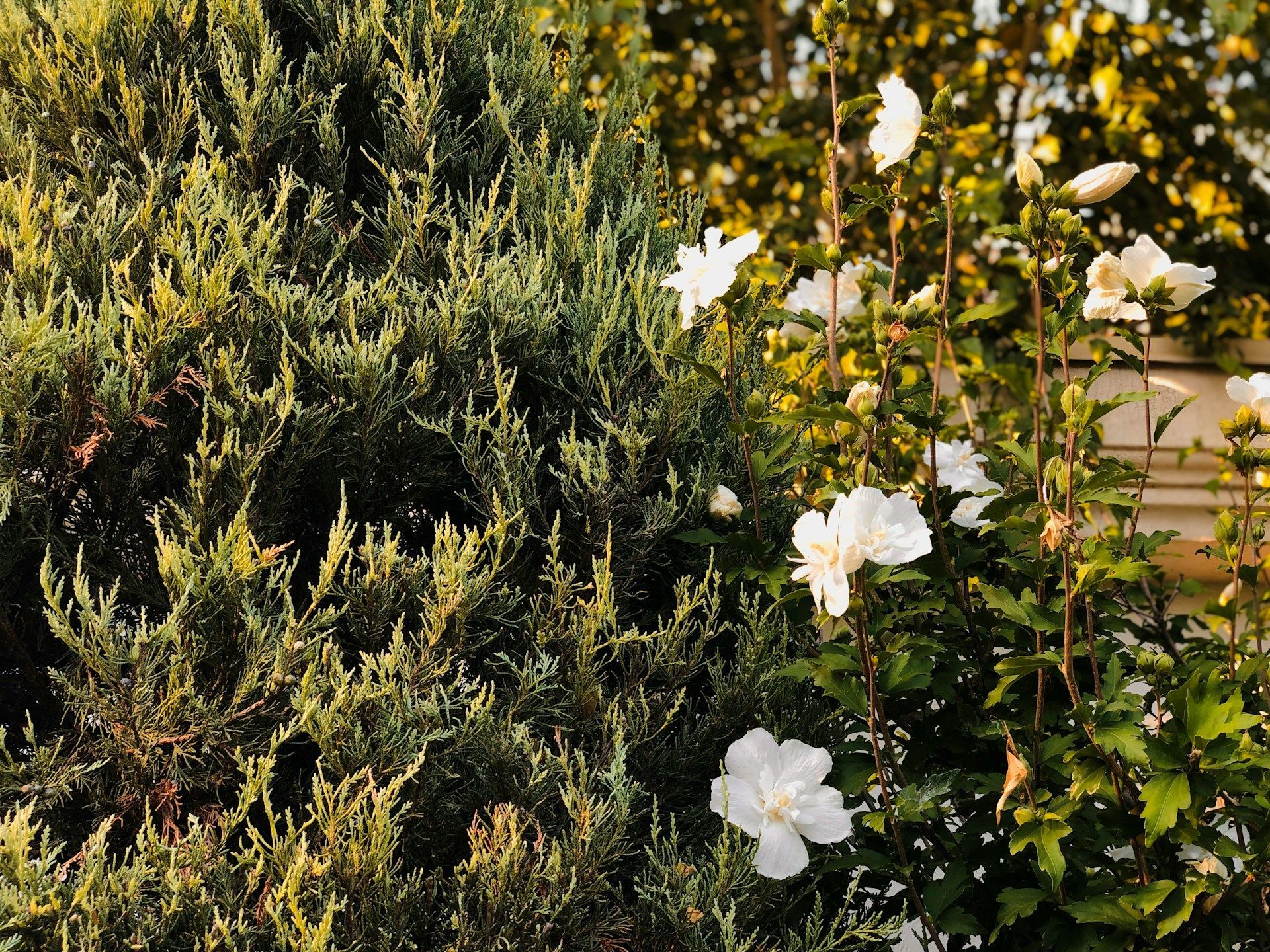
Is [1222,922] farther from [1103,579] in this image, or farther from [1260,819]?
[1103,579]

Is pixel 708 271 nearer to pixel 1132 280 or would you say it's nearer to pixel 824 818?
pixel 1132 280

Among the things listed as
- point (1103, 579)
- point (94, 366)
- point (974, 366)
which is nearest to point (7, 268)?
point (94, 366)

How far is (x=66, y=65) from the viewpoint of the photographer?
5.27 ft

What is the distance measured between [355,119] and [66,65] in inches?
17.1

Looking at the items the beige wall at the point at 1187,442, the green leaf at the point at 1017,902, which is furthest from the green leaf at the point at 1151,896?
the beige wall at the point at 1187,442

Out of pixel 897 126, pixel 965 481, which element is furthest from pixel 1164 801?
→ pixel 897 126

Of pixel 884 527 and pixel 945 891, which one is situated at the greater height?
pixel 884 527

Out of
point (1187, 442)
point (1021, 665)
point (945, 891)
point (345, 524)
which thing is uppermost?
point (345, 524)

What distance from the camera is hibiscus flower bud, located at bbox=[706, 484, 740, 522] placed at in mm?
1603

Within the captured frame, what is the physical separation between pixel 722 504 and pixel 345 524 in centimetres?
57

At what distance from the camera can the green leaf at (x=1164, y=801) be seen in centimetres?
135

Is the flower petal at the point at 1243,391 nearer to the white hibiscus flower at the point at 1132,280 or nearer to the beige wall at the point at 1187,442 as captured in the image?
the white hibiscus flower at the point at 1132,280

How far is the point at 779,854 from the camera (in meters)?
1.39

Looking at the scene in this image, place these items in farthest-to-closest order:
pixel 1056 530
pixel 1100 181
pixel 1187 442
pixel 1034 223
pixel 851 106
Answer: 1. pixel 1187 442
2. pixel 851 106
3. pixel 1100 181
4. pixel 1034 223
5. pixel 1056 530
